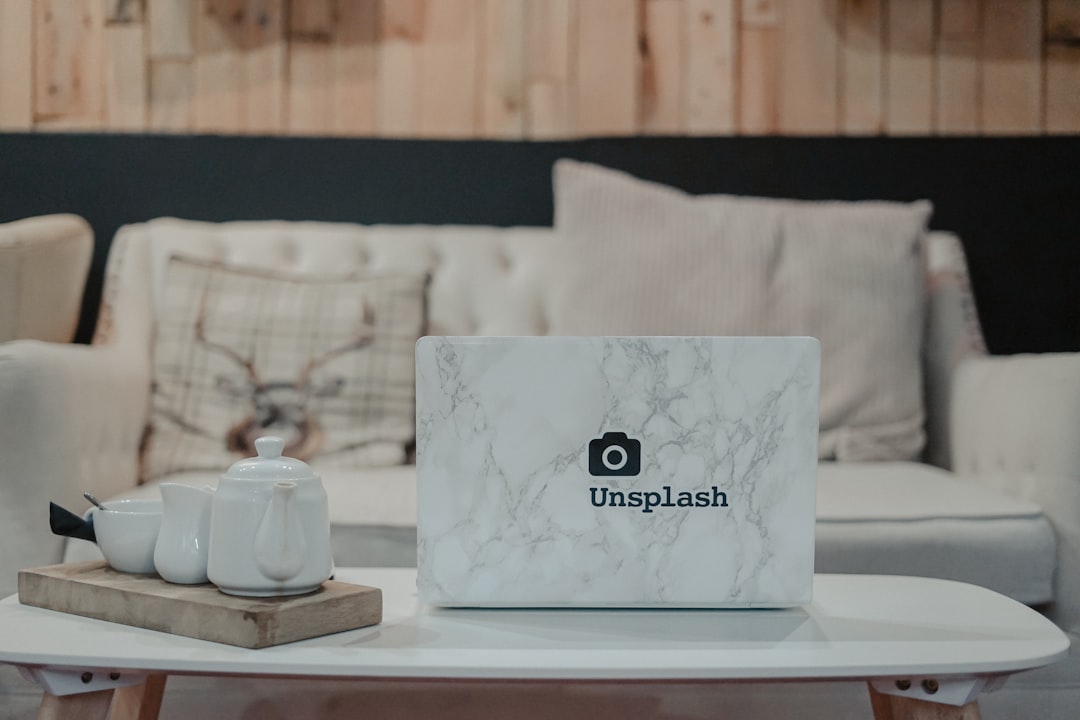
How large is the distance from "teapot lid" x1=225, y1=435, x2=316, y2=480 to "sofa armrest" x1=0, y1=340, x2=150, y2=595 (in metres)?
0.68

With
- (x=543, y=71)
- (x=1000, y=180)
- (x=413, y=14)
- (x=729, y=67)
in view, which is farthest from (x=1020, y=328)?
(x=413, y=14)

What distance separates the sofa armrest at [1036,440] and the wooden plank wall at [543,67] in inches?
34.4

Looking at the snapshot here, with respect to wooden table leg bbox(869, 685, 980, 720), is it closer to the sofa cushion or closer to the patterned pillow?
the sofa cushion

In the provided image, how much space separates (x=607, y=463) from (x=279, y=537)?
0.27 metres

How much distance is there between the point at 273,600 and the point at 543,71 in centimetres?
185

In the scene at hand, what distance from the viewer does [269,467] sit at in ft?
2.80

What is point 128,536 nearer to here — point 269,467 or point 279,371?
point 269,467

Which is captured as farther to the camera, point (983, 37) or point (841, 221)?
point (983, 37)

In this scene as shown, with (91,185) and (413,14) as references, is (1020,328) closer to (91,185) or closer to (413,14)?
(413,14)

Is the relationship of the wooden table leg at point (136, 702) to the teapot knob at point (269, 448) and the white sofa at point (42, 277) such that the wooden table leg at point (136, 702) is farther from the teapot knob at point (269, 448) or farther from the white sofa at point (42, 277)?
the white sofa at point (42, 277)

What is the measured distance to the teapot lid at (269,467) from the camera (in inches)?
33.3

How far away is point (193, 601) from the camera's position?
2.69ft

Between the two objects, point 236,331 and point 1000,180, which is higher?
point 1000,180

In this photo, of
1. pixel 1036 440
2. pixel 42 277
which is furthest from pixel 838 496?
pixel 42 277
